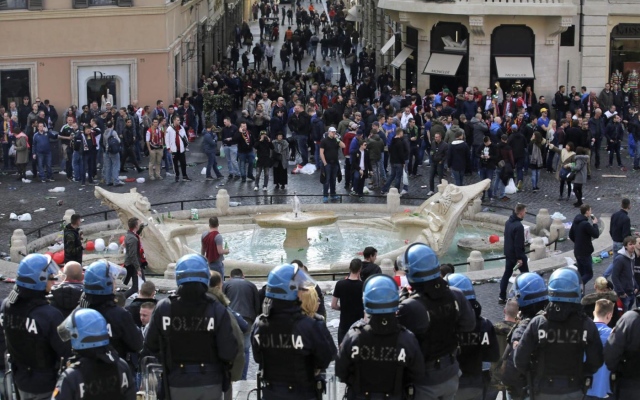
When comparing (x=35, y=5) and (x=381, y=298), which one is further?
(x=35, y=5)

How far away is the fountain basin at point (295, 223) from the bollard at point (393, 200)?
7.84 feet

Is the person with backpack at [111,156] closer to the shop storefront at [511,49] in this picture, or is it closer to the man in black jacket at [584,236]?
the man in black jacket at [584,236]

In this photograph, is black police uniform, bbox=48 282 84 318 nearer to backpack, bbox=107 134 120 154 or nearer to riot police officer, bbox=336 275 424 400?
riot police officer, bbox=336 275 424 400

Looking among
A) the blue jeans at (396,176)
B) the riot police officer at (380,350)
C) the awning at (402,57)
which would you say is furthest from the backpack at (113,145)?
the riot police officer at (380,350)

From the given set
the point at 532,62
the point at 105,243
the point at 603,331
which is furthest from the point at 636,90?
the point at 603,331

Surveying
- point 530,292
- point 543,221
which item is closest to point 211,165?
point 543,221

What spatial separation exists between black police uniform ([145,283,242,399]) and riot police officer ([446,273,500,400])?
2.05m

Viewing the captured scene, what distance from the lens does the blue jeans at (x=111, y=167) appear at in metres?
30.0

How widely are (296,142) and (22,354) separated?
2118 centimetres

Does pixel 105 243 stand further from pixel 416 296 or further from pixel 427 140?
pixel 416 296

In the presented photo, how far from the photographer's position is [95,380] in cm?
1032

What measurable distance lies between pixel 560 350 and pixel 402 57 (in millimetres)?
32746

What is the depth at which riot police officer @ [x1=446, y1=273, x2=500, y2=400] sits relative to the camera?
1233 cm

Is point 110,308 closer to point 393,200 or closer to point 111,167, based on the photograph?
point 393,200
